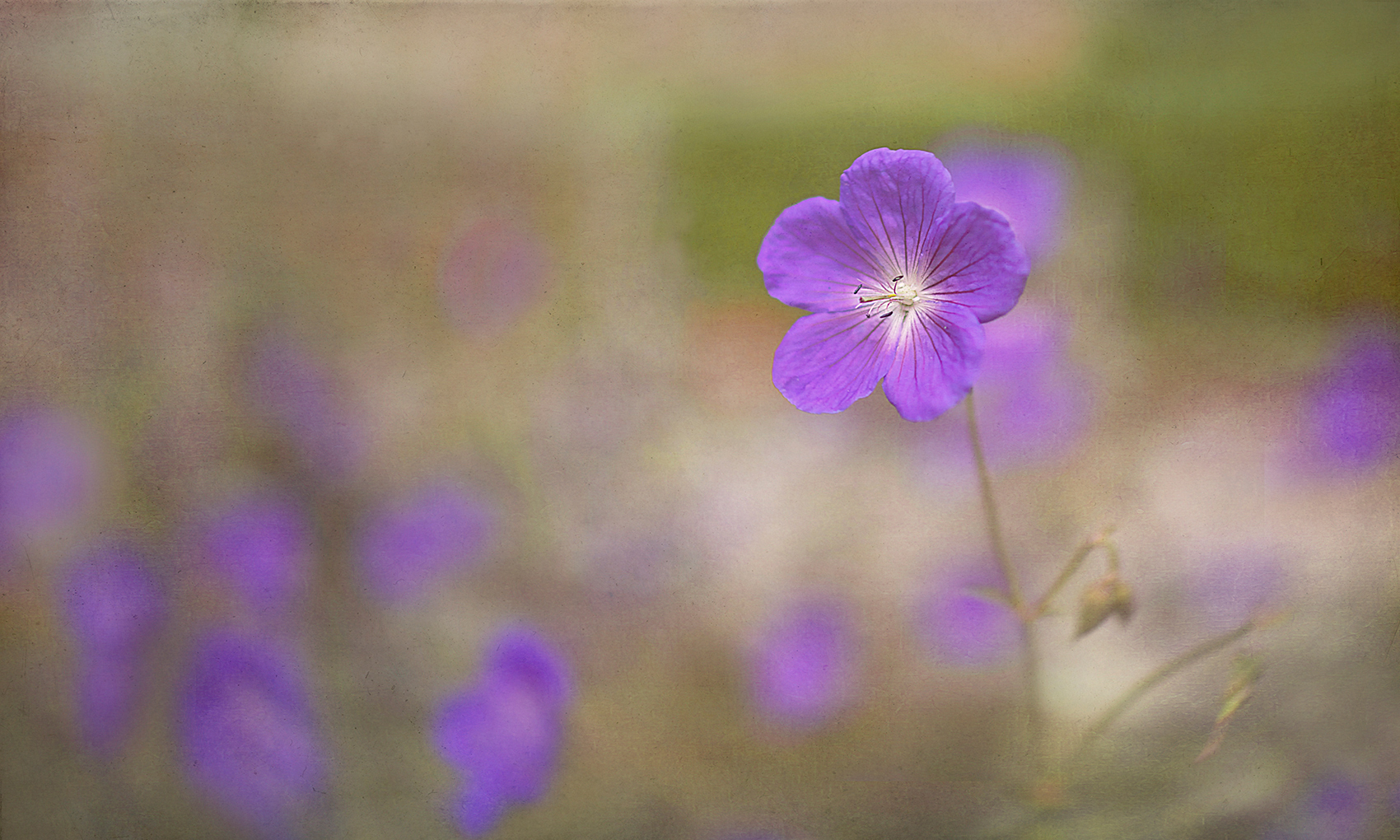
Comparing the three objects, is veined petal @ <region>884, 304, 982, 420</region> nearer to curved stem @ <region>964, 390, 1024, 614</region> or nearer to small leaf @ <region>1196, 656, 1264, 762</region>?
curved stem @ <region>964, 390, 1024, 614</region>

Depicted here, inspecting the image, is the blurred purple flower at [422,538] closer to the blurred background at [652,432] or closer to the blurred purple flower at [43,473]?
the blurred background at [652,432]

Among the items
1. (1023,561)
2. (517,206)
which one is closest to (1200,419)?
(1023,561)

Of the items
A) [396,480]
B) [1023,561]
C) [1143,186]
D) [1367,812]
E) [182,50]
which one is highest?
[182,50]

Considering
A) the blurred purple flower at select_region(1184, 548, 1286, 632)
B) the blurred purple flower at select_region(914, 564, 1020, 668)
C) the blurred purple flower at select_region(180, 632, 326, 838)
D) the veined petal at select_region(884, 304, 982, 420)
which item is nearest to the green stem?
the blurred purple flower at select_region(1184, 548, 1286, 632)

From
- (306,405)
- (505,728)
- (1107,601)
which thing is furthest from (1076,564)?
(306,405)

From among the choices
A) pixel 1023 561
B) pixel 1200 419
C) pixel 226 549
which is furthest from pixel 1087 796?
pixel 226 549

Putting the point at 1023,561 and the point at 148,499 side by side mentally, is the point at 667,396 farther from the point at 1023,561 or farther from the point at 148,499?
the point at 148,499

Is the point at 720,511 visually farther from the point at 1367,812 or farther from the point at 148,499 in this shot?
the point at 1367,812

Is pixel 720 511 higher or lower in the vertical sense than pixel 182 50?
lower

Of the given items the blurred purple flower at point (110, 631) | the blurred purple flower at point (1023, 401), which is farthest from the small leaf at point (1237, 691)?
the blurred purple flower at point (110, 631)
